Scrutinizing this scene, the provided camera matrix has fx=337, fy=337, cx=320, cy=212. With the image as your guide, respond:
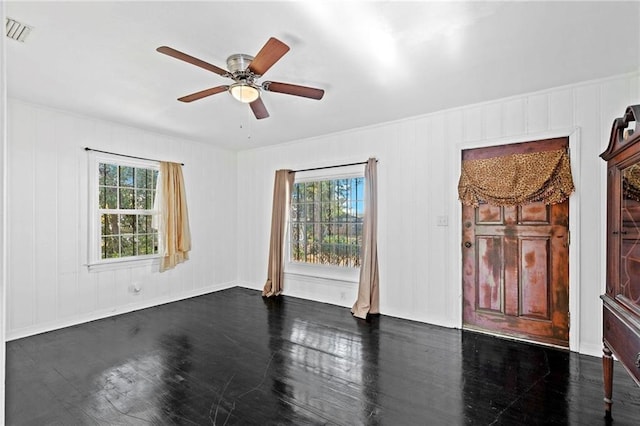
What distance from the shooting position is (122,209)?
14.8ft

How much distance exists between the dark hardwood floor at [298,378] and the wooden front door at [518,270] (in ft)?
0.76

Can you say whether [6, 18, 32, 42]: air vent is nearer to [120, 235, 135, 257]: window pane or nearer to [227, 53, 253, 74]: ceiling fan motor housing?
[227, 53, 253, 74]: ceiling fan motor housing

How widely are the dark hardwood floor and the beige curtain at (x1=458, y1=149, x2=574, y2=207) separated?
4.77 feet

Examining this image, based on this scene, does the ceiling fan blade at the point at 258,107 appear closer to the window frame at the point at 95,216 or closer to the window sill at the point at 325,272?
the window frame at the point at 95,216

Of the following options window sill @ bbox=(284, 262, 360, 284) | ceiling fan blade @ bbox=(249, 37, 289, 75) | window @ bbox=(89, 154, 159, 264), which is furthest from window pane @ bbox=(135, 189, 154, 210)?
ceiling fan blade @ bbox=(249, 37, 289, 75)

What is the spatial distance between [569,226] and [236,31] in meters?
3.34

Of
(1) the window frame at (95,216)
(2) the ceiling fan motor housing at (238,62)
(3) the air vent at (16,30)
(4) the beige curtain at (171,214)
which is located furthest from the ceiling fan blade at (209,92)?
(4) the beige curtain at (171,214)

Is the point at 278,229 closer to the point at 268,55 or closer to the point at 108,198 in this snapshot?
the point at 108,198

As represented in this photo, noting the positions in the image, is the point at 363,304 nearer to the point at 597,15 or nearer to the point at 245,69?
the point at 245,69

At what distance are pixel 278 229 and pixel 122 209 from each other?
2.20m

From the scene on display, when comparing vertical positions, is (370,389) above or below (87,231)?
below

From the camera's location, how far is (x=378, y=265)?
4.39 meters

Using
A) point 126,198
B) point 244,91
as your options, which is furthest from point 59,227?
point 244,91

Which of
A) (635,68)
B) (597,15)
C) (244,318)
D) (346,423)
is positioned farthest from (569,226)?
(244,318)
